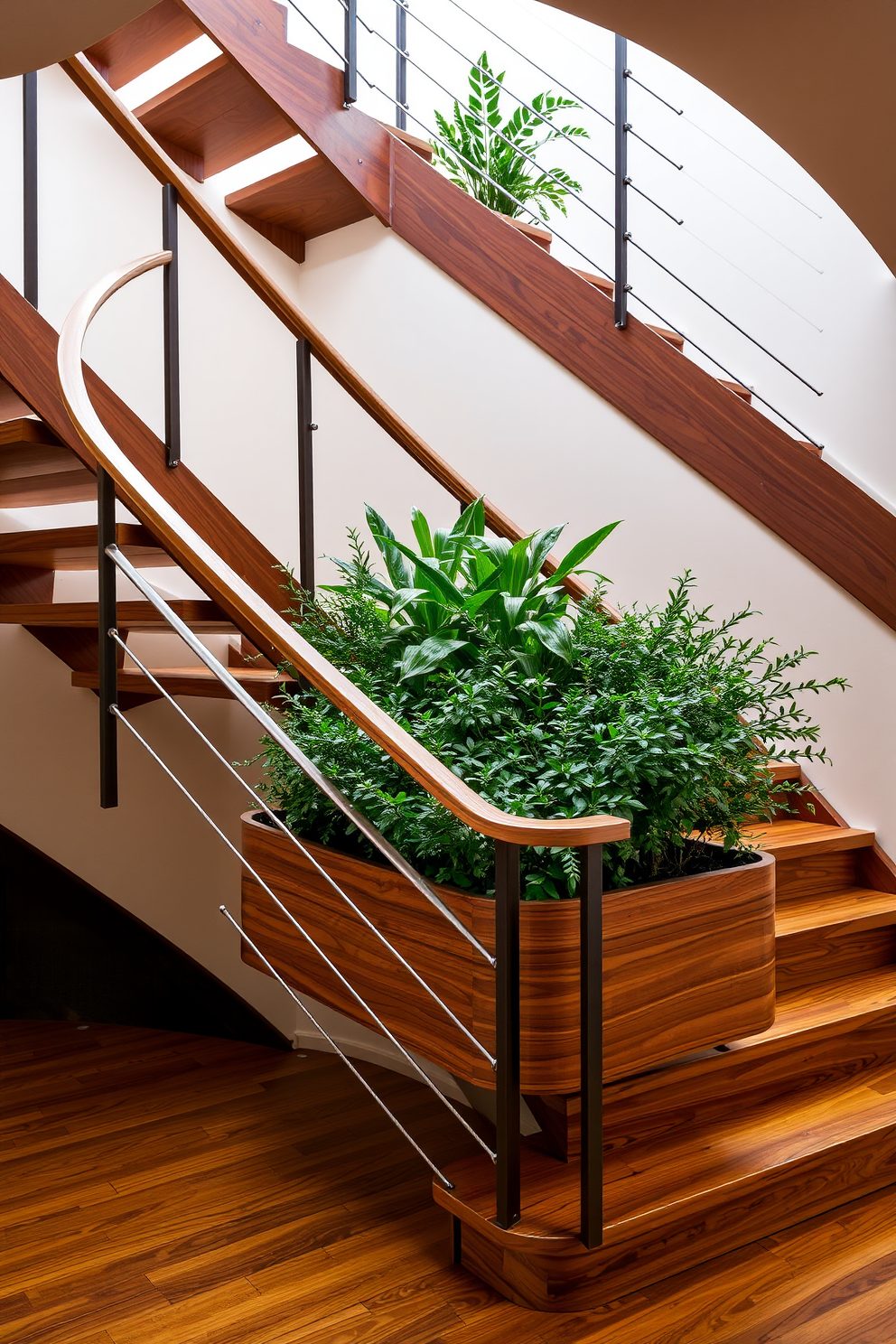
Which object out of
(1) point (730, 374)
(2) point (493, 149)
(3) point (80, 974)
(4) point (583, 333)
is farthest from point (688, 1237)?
(2) point (493, 149)

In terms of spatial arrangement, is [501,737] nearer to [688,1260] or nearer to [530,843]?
[530,843]

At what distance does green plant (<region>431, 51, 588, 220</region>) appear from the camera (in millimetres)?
3637

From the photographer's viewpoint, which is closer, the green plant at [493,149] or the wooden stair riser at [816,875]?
the wooden stair riser at [816,875]

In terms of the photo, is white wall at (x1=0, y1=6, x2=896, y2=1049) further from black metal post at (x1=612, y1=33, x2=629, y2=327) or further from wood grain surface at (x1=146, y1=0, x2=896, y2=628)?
black metal post at (x1=612, y1=33, x2=629, y2=327)

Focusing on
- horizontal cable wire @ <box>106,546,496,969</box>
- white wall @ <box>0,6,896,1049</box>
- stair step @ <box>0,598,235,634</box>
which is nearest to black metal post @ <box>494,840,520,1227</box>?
horizontal cable wire @ <box>106,546,496,969</box>

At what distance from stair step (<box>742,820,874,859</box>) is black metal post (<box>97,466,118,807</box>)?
1523mm

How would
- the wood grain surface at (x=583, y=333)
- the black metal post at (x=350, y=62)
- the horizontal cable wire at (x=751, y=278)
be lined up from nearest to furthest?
the wood grain surface at (x=583, y=333), the horizontal cable wire at (x=751, y=278), the black metal post at (x=350, y=62)

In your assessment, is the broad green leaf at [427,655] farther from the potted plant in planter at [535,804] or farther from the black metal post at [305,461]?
the black metal post at [305,461]

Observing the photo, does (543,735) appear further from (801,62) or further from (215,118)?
(215,118)

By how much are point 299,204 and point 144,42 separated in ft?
2.52

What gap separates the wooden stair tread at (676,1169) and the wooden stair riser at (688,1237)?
0.6 inches

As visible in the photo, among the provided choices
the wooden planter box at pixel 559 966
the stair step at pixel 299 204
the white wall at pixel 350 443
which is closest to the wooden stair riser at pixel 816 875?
the white wall at pixel 350 443

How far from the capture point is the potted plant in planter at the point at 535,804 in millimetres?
1714

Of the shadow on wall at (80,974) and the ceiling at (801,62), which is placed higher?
the ceiling at (801,62)
